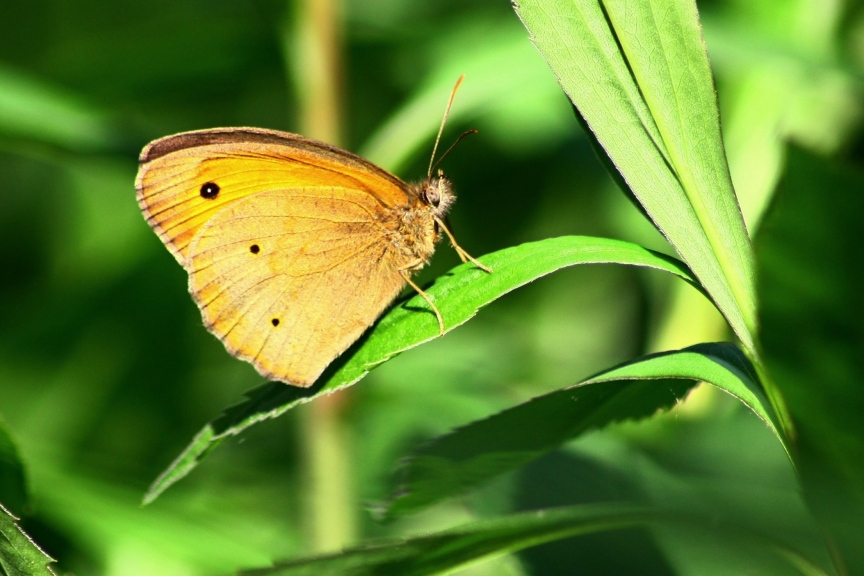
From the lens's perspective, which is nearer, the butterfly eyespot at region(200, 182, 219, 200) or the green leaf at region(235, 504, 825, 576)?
the green leaf at region(235, 504, 825, 576)

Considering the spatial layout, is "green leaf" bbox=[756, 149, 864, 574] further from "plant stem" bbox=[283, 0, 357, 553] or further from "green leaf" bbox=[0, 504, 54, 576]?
"plant stem" bbox=[283, 0, 357, 553]

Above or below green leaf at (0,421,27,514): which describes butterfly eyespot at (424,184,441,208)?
above

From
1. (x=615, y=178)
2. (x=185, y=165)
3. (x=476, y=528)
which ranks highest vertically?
(x=185, y=165)

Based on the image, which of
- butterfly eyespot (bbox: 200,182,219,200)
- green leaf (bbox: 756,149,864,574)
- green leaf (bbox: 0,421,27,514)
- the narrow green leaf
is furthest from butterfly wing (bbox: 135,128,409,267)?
green leaf (bbox: 756,149,864,574)

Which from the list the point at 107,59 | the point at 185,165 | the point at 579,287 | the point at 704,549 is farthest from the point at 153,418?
the point at 704,549

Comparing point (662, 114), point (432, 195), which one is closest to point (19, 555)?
point (662, 114)

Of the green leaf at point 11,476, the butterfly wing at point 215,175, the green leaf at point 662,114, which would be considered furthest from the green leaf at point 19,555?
the butterfly wing at point 215,175

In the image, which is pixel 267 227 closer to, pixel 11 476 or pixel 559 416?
pixel 11 476

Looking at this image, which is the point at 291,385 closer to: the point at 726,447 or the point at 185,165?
the point at 185,165
